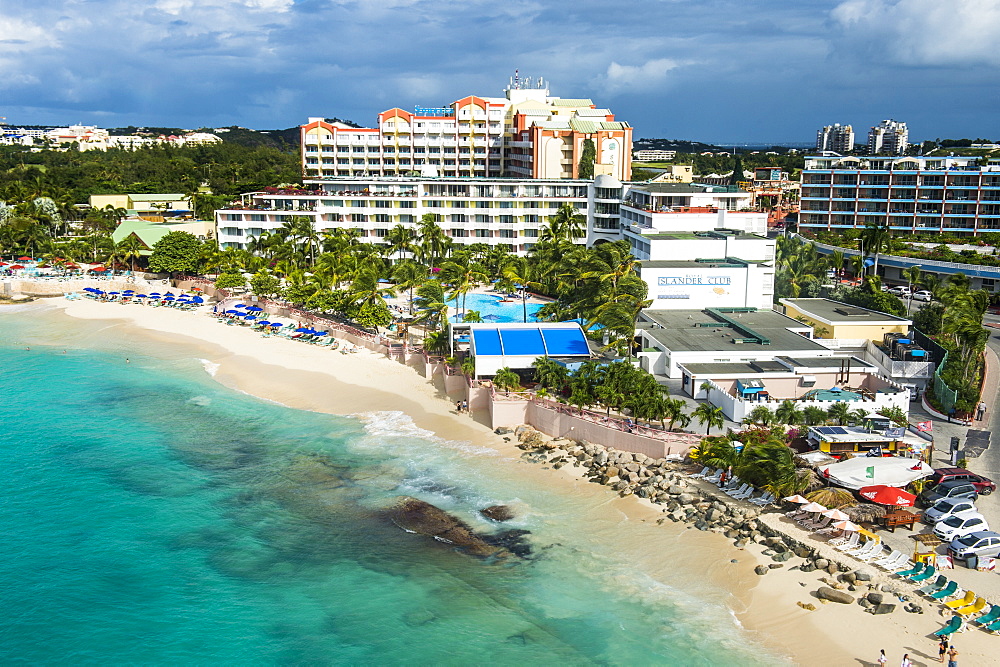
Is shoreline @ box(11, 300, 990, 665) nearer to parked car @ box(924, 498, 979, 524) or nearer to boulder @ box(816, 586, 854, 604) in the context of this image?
boulder @ box(816, 586, 854, 604)

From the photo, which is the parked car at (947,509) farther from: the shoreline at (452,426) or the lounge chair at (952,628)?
the lounge chair at (952,628)

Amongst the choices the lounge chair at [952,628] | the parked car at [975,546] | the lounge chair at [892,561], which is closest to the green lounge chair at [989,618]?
the lounge chair at [952,628]

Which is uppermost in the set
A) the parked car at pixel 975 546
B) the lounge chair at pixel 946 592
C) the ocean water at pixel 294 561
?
the parked car at pixel 975 546

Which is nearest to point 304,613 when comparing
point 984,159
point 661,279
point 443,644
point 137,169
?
point 443,644

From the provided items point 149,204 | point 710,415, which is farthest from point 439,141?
point 710,415

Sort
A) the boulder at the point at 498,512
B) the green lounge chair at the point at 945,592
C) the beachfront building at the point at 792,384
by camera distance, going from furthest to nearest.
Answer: the beachfront building at the point at 792,384 → the boulder at the point at 498,512 → the green lounge chair at the point at 945,592

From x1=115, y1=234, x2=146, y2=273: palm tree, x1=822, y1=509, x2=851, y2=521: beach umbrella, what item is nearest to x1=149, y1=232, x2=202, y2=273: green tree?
x1=115, y1=234, x2=146, y2=273: palm tree

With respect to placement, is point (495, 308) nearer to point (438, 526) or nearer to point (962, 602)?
point (438, 526)
